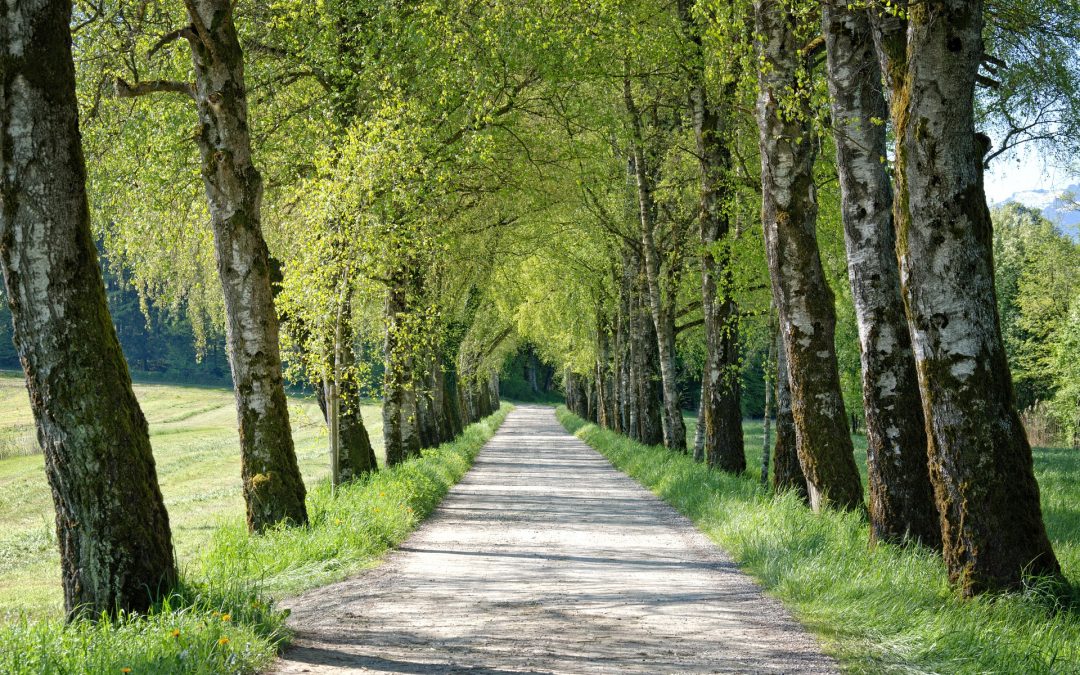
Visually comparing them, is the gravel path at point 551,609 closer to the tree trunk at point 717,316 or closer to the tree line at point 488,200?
the tree line at point 488,200

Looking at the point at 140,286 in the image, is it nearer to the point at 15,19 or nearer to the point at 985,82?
the point at 15,19

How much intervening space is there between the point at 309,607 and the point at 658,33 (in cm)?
1212

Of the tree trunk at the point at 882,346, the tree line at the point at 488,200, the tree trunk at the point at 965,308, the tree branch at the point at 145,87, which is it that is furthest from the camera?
the tree branch at the point at 145,87

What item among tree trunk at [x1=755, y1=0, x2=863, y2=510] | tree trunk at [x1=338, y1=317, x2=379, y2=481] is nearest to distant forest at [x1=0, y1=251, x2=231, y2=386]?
tree trunk at [x1=338, y1=317, x2=379, y2=481]

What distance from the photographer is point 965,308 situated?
6949mm

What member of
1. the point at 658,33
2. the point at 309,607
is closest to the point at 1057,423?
the point at 658,33

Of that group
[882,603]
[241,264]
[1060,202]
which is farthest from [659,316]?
[1060,202]

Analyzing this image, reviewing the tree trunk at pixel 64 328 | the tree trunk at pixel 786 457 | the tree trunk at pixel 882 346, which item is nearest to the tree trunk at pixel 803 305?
the tree trunk at pixel 882 346

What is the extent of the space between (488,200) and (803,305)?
50.9 feet

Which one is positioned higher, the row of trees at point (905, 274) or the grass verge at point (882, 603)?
the row of trees at point (905, 274)

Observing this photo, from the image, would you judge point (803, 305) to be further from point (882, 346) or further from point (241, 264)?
point (241, 264)

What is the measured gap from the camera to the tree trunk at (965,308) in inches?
273

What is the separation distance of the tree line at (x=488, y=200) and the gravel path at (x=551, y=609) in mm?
1491

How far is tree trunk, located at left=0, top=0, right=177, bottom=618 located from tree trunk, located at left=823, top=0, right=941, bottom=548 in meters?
6.47
